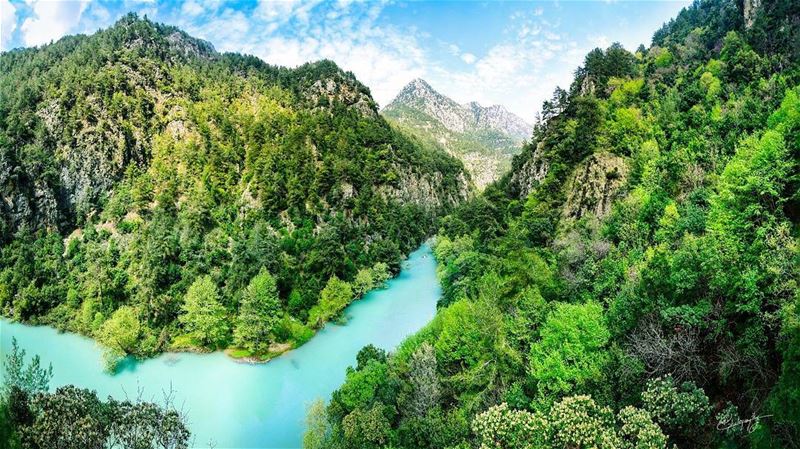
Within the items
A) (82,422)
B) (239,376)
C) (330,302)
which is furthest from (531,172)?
(82,422)

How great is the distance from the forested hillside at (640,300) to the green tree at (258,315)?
19.1m

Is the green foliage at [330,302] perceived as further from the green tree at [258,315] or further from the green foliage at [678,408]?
the green foliage at [678,408]

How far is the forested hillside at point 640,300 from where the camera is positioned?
18.7m

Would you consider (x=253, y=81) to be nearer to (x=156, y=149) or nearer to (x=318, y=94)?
(x=318, y=94)

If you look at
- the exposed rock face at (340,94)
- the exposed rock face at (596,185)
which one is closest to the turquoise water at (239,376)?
the exposed rock face at (596,185)

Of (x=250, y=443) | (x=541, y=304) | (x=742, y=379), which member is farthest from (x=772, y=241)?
(x=250, y=443)

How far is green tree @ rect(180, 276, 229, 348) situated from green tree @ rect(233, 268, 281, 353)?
7.06 feet

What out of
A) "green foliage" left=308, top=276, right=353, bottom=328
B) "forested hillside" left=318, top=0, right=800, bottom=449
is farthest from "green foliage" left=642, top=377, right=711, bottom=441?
"green foliage" left=308, top=276, right=353, bottom=328

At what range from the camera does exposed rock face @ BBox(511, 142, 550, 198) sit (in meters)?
71.4

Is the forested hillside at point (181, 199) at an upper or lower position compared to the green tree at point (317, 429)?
upper

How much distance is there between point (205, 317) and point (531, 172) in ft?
178

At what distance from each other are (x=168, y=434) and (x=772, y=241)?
32.5m

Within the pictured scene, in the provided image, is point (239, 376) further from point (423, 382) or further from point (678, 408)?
point (678, 408)

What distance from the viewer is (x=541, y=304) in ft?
108
